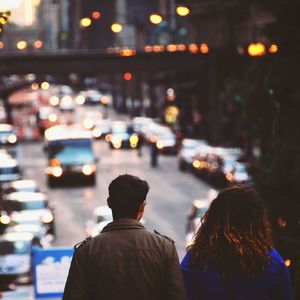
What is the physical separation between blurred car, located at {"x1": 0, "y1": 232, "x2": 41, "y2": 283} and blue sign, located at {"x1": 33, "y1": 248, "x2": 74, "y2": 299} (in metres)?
8.59

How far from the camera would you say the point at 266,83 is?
21078 millimetres

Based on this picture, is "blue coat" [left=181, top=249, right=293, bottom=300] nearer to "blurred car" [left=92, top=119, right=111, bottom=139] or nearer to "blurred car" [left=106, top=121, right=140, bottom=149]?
"blurred car" [left=106, top=121, right=140, bottom=149]

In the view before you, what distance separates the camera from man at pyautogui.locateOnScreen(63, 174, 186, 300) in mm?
5668

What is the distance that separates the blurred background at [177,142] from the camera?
2097 centimetres

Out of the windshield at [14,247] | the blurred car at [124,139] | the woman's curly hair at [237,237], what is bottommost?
the blurred car at [124,139]

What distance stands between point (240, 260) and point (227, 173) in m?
41.9

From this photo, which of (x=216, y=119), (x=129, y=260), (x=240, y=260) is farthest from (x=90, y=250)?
(x=216, y=119)

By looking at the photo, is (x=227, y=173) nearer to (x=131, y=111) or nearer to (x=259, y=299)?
(x=259, y=299)

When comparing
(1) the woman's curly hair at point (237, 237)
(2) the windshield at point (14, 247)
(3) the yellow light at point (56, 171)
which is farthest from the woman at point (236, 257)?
(3) the yellow light at point (56, 171)

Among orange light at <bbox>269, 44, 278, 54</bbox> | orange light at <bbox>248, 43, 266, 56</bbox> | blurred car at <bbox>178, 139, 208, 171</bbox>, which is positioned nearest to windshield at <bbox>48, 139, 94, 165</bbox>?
blurred car at <bbox>178, 139, 208, 171</bbox>

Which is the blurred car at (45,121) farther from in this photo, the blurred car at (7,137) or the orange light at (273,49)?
the orange light at (273,49)

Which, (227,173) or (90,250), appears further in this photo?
(227,173)

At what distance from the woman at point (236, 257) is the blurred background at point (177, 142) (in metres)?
5.40

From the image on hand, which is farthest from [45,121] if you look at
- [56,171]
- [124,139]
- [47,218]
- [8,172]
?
[47,218]
